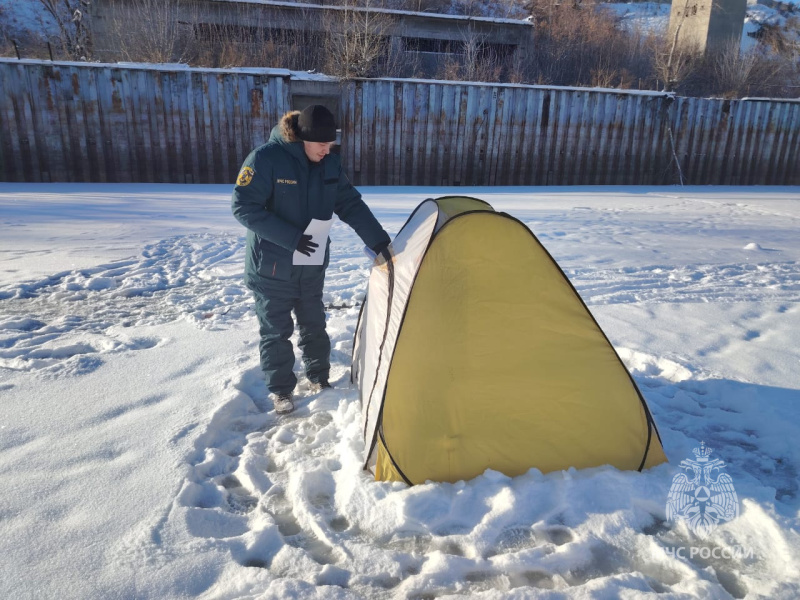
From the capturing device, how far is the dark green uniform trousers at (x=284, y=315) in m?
3.07

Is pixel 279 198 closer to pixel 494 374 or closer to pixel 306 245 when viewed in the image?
pixel 306 245

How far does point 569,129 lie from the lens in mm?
14766

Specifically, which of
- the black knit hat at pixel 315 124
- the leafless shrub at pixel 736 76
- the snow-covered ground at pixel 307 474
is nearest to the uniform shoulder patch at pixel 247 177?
the black knit hat at pixel 315 124

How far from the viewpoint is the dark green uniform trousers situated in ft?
10.1

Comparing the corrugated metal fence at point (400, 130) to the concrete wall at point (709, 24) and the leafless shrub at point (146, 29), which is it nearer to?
the leafless shrub at point (146, 29)

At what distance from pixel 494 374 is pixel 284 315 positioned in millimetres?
1322

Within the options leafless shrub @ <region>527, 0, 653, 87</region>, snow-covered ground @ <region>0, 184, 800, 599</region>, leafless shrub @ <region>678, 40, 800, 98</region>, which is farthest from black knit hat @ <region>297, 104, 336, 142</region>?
leafless shrub @ <region>678, 40, 800, 98</region>

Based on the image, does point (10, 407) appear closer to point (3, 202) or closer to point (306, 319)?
point (306, 319)

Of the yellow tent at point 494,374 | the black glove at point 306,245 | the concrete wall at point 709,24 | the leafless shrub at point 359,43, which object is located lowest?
the yellow tent at point 494,374

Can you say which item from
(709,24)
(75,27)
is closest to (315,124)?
(75,27)

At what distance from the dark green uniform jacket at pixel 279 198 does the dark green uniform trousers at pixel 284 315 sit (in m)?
0.06

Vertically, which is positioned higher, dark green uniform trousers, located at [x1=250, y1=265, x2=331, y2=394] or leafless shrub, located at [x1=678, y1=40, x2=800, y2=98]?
leafless shrub, located at [x1=678, y1=40, x2=800, y2=98]

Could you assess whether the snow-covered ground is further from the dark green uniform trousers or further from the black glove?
the black glove

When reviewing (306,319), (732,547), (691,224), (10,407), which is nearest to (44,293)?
(10,407)
